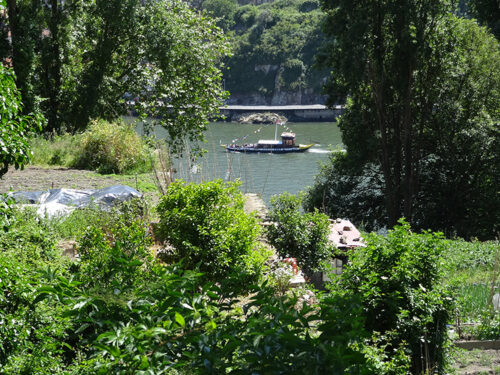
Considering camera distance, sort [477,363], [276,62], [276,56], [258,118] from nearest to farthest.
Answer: [477,363] < [258,118] < [276,56] < [276,62]

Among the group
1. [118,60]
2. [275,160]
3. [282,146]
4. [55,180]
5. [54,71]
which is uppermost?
[118,60]

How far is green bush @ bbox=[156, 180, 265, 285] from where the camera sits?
5.54m

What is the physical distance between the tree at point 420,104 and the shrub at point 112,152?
8300 mm

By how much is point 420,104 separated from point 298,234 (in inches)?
590

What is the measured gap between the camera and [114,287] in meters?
3.11

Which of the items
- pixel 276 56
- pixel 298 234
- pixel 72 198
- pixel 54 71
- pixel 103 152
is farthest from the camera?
pixel 276 56

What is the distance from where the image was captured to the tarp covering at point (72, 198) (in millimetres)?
8146

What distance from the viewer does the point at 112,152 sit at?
12711mm

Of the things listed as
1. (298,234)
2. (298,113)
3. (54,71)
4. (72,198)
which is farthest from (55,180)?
(298,113)

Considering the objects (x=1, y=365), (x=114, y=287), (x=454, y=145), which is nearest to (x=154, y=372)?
(x=114, y=287)

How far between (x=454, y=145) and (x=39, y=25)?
14589mm

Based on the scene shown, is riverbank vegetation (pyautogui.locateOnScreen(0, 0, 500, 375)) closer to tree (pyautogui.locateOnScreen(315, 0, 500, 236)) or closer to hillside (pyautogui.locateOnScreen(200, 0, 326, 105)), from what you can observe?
tree (pyautogui.locateOnScreen(315, 0, 500, 236))

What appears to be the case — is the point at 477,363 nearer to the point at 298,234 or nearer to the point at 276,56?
the point at 298,234

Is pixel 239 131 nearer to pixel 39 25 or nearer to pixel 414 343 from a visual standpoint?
pixel 39 25
